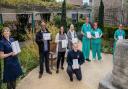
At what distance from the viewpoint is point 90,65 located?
12.1 meters

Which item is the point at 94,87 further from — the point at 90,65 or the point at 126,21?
the point at 126,21

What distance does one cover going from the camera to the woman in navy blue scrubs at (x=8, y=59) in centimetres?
825

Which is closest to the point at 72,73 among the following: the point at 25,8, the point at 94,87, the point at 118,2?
the point at 94,87

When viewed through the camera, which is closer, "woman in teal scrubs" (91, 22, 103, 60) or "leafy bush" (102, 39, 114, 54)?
"woman in teal scrubs" (91, 22, 103, 60)

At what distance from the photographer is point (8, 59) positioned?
8.41 m

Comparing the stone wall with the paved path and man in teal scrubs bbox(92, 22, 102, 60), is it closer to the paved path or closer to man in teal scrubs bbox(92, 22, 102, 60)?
the paved path

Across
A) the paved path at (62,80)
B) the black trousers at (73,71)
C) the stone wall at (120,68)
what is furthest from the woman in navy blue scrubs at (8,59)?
the stone wall at (120,68)

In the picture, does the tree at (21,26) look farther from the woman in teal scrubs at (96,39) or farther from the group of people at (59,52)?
the woman in teal scrubs at (96,39)

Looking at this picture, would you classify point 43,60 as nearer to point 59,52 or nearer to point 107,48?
point 59,52

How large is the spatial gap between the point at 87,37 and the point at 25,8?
22.1 ft

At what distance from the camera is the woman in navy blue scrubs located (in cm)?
825

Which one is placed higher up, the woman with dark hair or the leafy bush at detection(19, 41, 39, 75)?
the woman with dark hair

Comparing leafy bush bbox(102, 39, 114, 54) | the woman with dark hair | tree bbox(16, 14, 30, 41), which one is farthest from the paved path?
tree bbox(16, 14, 30, 41)

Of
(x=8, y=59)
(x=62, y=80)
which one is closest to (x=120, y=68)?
(x=62, y=80)
